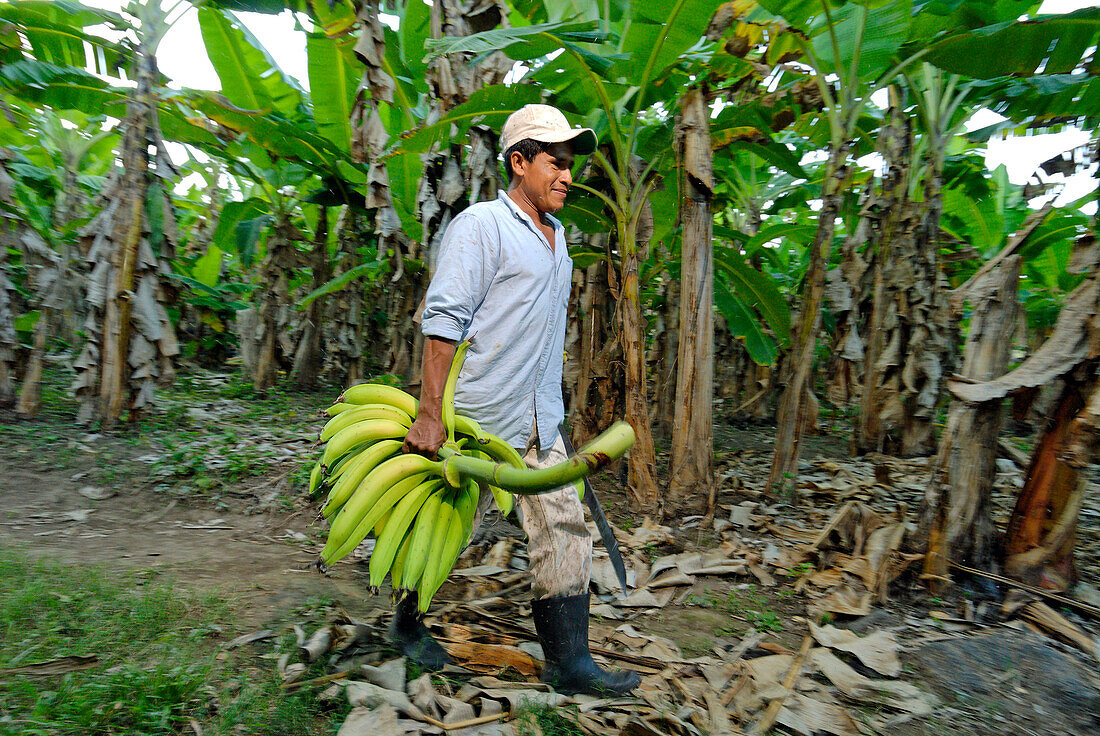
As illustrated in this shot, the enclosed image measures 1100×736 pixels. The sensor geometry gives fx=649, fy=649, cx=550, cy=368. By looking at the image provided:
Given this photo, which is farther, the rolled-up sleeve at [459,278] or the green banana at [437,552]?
the rolled-up sleeve at [459,278]

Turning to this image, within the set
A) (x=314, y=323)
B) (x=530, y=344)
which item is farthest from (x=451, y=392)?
(x=314, y=323)

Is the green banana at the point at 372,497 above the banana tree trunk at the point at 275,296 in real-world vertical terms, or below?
below

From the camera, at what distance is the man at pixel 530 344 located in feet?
6.95

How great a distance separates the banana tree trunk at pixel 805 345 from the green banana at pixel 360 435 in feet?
9.75

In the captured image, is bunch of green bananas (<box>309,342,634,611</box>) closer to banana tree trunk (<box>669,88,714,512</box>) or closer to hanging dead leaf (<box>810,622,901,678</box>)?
hanging dead leaf (<box>810,622,901,678</box>)

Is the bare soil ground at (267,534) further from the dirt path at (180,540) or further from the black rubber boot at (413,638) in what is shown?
→ the black rubber boot at (413,638)

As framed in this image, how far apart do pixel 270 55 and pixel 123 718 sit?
573 centimetres

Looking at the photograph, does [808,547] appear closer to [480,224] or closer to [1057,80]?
[480,224]

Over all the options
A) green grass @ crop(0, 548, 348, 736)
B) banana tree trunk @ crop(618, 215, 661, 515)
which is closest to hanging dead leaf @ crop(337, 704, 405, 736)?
green grass @ crop(0, 548, 348, 736)

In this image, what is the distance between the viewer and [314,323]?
7094mm

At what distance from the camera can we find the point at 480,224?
2.09 m

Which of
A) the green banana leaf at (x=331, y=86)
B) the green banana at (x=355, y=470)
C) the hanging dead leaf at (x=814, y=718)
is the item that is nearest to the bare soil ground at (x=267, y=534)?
the hanging dead leaf at (x=814, y=718)

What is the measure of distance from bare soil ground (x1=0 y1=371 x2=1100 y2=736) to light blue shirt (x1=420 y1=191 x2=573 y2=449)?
121cm

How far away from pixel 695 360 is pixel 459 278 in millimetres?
2403
